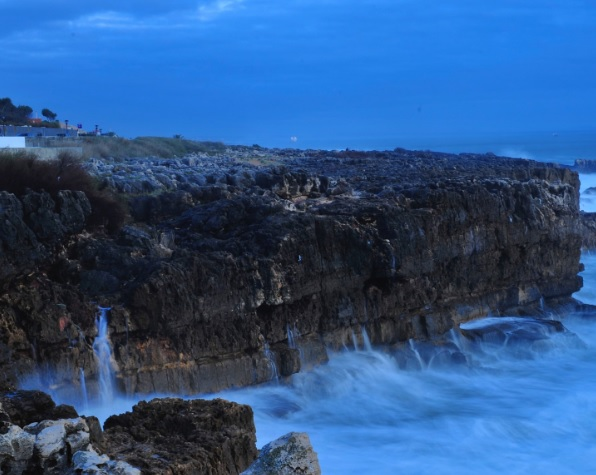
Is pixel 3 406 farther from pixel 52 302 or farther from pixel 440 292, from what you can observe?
pixel 440 292

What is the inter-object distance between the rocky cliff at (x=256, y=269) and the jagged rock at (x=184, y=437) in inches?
198

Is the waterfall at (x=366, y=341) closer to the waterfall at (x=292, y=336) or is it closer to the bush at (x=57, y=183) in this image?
the waterfall at (x=292, y=336)

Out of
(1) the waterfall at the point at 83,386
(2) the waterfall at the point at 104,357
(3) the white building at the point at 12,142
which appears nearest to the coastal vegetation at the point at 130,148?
(3) the white building at the point at 12,142

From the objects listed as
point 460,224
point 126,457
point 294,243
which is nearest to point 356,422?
point 294,243

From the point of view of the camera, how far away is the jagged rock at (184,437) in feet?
27.0

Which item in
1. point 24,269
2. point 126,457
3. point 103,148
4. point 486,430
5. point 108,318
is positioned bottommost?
point 486,430

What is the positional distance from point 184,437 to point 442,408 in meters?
10.4

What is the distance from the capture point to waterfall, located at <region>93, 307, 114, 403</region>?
586 inches

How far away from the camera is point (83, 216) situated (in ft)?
54.7

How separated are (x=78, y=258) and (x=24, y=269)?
5.45ft

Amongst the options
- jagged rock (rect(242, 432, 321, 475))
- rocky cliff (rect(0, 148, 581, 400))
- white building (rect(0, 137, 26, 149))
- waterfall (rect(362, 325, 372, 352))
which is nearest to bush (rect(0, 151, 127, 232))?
rocky cliff (rect(0, 148, 581, 400))

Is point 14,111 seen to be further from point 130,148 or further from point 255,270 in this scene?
point 255,270

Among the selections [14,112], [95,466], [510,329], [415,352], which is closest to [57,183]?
[415,352]

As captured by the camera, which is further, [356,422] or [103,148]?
[103,148]
